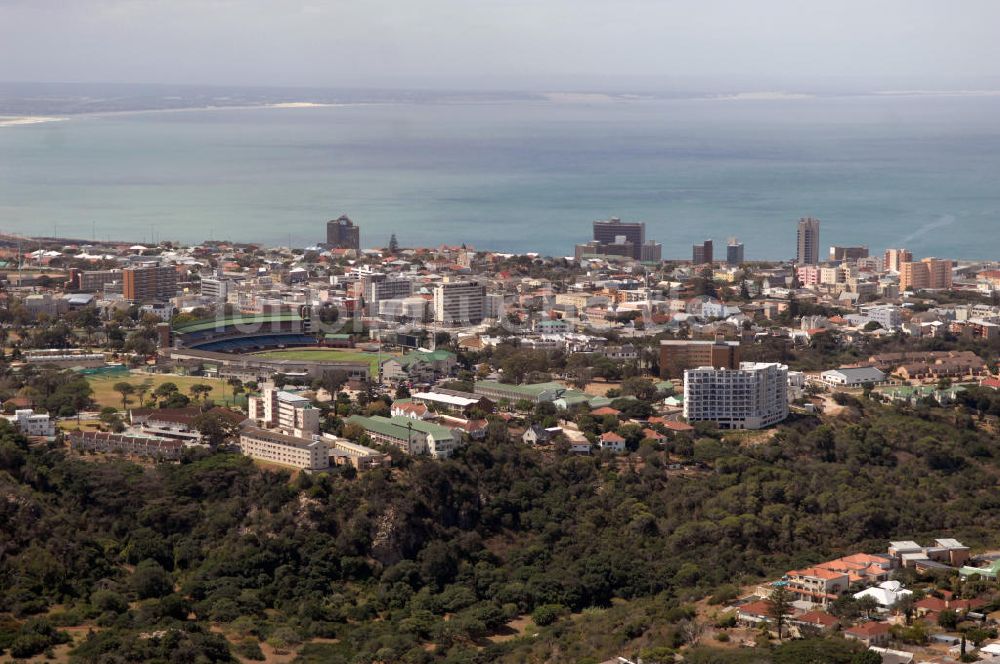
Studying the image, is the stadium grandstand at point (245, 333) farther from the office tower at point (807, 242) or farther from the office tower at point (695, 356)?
the office tower at point (807, 242)

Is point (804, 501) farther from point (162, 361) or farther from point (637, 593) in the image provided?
point (162, 361)

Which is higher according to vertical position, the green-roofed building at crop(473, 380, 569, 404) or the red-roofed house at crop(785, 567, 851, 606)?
the green-roofed building at crop(473, 380, 569, 404)

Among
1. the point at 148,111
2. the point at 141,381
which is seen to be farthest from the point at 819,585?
the point at 148,111

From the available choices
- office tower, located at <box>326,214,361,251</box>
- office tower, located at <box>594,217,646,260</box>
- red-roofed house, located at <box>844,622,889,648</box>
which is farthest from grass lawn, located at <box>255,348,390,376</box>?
office tower, located at <box>594,217,646,260</box>

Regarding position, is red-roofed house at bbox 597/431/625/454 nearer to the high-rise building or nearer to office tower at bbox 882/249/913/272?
the high-rise building

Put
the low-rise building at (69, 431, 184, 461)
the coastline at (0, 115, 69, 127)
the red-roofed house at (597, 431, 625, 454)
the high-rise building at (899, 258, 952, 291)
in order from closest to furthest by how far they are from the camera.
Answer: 1. the low-rise building at (69, 431, 184, 461)
2. the red-roofed house at (597, 431, 625, 454)
3. the high-rise building at (899, 258, 952, 291)
4. the coastline at (0, 115, 69, 127)

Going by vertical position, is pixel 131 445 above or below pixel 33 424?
below

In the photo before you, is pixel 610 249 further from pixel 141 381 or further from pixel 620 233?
pixel 141 381

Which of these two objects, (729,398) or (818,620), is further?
(729,398)
